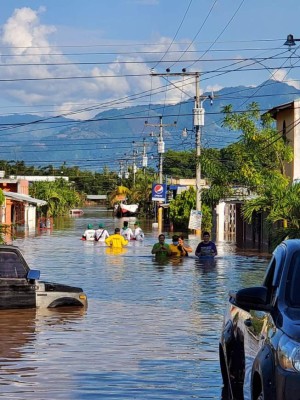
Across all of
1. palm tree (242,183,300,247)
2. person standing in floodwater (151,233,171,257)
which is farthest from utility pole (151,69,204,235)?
person standing in floodwater (151,233,171,257)

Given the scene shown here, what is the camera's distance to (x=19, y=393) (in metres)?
11.2

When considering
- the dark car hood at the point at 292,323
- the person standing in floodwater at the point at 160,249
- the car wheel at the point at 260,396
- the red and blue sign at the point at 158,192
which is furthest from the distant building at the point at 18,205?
the dark car hood at the point at 292,323

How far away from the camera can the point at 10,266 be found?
18.6m

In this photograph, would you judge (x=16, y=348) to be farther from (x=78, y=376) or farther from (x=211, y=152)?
(x=211, y=152)

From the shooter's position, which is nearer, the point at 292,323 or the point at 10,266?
the point at 292,323

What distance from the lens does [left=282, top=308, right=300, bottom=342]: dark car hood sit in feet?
22.3

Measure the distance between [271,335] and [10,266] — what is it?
11747mm

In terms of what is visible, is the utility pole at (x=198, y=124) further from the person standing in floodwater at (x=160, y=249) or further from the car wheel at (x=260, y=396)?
the car wheel at (x=260, y=396)

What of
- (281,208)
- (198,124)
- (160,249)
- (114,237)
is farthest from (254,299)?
(198,124)

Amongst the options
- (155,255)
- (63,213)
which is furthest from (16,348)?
(63,213)

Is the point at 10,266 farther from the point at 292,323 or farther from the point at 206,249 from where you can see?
the point at 206,249

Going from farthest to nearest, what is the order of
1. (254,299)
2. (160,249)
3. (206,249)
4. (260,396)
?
(160,249)
(206,249)
(254,299)
(260,396)

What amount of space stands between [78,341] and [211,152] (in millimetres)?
45397

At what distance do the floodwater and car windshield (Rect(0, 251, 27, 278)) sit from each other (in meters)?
0.74
